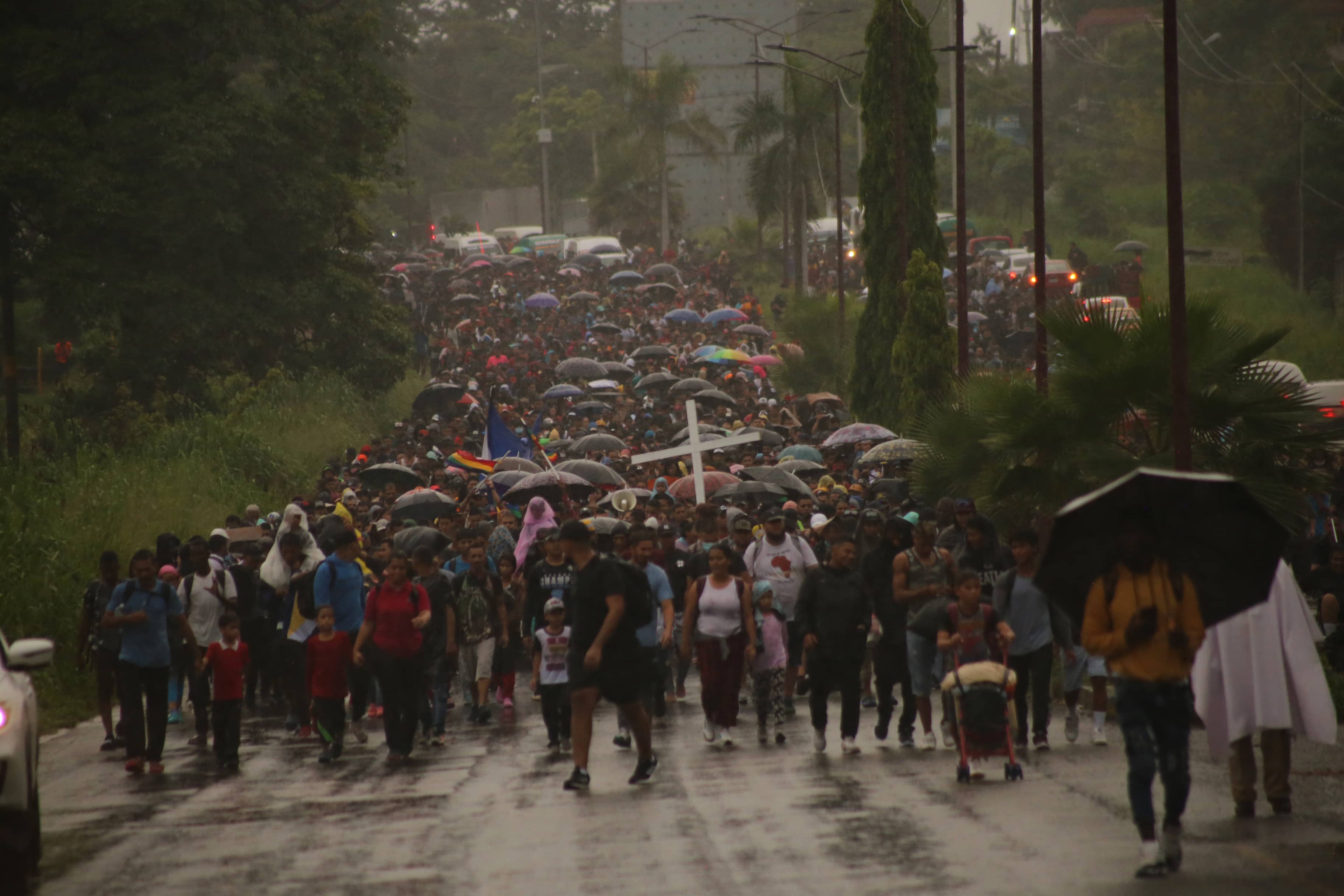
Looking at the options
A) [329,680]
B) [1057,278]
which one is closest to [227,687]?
[329,680]

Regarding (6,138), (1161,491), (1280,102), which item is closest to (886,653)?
(1161,491)

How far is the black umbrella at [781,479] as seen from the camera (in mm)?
22328

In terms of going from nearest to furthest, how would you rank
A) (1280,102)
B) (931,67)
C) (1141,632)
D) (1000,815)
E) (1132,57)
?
(1141,632)
(1000,815)
(931,67)
(1280,102)
(1132,57)

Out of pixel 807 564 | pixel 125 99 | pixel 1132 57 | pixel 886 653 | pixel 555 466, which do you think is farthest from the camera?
pixel 1132 57

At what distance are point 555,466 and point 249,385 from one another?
649 inches

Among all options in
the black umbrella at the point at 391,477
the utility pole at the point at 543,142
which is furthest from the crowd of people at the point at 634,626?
the utility pole at the point at 543,142

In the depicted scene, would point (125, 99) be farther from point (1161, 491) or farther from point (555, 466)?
point (1161, 491)

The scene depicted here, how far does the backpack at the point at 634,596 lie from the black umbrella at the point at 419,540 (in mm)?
3186

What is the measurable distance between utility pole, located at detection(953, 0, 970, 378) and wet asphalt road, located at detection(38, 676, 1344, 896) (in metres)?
13.9

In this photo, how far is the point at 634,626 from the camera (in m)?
10.8

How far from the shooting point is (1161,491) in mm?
8125

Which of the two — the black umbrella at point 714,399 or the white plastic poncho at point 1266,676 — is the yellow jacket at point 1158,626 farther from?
the black umbrella at point 714,399

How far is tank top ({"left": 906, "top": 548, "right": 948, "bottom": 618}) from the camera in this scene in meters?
12.3

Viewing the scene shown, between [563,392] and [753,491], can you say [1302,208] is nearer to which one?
[563,392]
